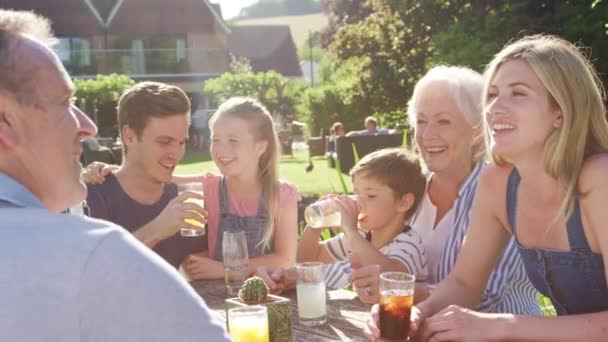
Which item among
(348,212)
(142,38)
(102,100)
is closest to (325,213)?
(348,212)

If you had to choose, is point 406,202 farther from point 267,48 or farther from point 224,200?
point 267,48

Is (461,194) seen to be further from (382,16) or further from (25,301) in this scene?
(382,16)

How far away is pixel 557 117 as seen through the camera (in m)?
2.30

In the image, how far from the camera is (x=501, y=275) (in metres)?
2.78

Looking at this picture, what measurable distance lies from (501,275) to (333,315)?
661 millimetres

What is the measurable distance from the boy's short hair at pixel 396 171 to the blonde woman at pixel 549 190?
2.05ft

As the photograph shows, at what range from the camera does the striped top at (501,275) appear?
2.78 meters

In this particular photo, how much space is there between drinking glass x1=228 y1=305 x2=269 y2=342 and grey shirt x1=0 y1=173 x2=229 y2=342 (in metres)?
0.96

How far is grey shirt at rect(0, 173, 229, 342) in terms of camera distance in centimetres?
107

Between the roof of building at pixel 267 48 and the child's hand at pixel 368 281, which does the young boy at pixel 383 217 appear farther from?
the roof of building at pixel 267 48

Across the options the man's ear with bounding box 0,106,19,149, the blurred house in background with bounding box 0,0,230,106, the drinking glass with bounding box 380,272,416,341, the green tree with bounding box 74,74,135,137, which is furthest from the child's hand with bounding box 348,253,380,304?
the blurred house in background with bounding box 0,0,230,106

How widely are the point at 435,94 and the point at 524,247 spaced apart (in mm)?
993

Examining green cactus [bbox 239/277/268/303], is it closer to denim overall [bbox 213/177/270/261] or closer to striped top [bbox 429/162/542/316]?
striped top [bbox 429/162/542/316]

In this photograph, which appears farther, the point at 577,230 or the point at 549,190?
the point at 549,190
